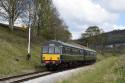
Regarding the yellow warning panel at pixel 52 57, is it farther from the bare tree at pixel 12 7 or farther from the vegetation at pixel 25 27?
the bare tree at pixel 12 7

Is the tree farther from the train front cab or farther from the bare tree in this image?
the train front cab

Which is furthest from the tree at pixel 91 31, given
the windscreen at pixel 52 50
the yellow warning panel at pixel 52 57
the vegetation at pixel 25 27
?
the yellow warning panel at pixel 52 57

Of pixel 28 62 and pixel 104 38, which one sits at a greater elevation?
pixel 104 38

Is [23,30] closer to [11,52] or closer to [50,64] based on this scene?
[11,52]

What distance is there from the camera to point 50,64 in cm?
3666

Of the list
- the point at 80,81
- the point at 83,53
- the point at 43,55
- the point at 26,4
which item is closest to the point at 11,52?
the point at 43,55

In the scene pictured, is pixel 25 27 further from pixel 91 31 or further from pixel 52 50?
pixel 91 31

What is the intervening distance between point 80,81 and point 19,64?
21.8 metres

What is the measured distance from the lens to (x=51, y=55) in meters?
37.1

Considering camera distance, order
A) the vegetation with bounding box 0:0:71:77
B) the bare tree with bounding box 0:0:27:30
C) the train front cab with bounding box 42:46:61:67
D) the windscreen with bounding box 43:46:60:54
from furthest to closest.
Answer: the bare tree with bounding box 0:0:27:30, the vegetation with bounding box 0:0:71:77, the windscreen with bounding box 43:46:60:54, the train front cab with bounding box 42:46:61:67

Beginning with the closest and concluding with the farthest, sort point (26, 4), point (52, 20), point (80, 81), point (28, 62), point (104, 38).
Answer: point (80, 81) < point (28, 62) < point (26, 4) < point (52, 20) < point (104, 38)

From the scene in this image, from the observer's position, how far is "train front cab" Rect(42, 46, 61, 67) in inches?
1443

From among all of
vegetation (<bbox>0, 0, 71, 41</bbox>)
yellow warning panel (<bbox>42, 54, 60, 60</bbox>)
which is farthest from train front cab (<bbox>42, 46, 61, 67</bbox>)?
vegetation (<bbox>0, 0, 71, 41</bbox>)

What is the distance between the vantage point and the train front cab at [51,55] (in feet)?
120
